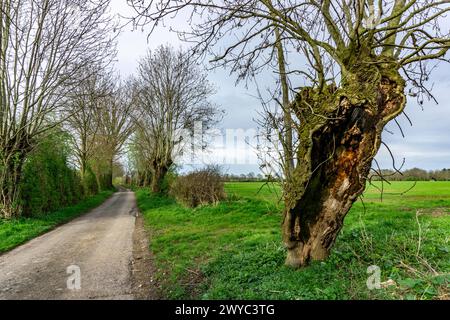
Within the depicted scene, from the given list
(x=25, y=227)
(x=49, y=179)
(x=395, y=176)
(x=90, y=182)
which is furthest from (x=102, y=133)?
(x=395, y=176)

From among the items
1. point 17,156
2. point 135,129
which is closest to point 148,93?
point 135,129

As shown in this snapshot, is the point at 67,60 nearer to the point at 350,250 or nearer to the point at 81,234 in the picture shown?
the point at 81,234

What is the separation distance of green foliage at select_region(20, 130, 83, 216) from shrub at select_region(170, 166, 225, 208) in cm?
664

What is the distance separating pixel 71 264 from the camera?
7.01m

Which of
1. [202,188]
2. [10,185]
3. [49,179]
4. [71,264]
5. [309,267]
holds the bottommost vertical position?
[71,264]

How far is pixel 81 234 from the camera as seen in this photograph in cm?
1077

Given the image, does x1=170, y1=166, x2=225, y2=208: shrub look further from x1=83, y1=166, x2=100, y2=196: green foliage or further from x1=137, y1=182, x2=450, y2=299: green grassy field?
x1=83, y1=166, x2=100, y2=196: green foliage

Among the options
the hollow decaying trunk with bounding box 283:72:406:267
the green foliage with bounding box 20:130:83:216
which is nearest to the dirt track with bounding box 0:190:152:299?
the hollow decaying trunk with bounding box 283:72:406:267

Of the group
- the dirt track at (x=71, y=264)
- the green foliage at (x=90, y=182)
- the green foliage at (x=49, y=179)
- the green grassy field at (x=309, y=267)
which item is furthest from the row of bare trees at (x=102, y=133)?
the green grassy field at (x=309, y=267)

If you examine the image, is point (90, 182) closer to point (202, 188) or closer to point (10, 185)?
point (10, 185)

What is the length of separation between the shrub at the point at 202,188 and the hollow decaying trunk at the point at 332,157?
35.2 ft

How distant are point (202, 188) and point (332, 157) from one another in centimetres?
1188

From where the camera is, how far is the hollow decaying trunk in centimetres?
442

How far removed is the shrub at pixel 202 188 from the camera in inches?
633
